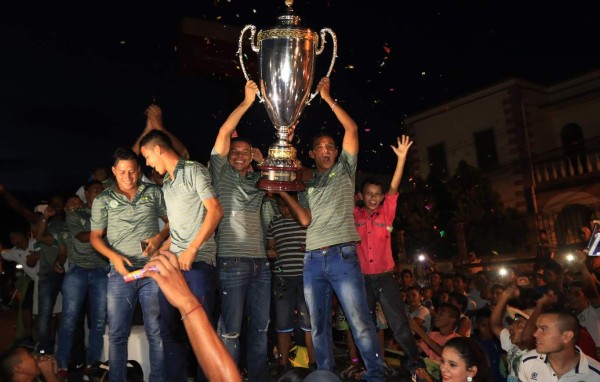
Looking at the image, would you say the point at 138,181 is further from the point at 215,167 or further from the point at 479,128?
the point at 479,128

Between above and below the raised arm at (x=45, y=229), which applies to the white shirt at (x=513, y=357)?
below

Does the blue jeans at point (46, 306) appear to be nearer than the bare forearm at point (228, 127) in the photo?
No

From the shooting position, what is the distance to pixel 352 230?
4441 millimetres

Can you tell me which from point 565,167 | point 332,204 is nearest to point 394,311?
point 332,204

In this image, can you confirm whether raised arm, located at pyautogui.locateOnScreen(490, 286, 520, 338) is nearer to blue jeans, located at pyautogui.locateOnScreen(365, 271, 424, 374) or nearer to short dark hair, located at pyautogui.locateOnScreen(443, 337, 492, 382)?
blue jeans, located at pyautogui.locateOnScreen(365, 271, 424, 374)

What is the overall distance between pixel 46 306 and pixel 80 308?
904mm

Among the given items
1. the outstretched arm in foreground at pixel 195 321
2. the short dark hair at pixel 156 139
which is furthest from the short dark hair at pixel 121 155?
the outstretched arm in foreground at pixel 195 321

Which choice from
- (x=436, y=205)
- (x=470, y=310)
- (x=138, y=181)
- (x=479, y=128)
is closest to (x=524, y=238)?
(x=436, y=205)

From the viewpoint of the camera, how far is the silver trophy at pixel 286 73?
423cm

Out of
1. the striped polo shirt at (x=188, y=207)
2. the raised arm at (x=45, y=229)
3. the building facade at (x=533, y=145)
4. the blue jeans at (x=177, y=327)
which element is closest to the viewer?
the blue jeans at (x=177, y=327)

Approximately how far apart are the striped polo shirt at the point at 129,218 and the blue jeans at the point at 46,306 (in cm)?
210

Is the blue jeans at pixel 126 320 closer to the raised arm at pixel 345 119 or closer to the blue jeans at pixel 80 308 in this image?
the blue jeans at pixel 80 308

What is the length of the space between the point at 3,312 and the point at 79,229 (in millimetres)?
11312

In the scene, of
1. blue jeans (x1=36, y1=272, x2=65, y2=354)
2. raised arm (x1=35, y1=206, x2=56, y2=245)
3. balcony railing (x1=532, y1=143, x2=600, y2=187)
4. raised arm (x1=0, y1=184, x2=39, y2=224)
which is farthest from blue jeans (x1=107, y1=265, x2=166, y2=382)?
balcony railing (x1=532, y1=143, x2=600, y2=187)
